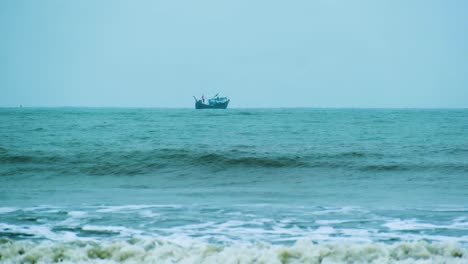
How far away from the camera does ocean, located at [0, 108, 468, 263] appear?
22.7 feet

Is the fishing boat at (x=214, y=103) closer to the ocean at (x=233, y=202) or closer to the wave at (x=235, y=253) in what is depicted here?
the ocean at (x=233, y=202)

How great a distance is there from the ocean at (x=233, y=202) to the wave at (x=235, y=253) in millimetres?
19

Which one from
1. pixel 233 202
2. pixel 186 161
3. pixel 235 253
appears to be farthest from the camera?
pixel 186 161

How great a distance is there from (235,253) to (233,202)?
5.23 m

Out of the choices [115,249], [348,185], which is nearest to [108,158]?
[348,185]

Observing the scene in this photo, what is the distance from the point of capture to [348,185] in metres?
15.4

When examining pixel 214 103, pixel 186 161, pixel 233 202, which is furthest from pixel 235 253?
pixel 214 103

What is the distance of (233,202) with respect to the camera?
11992 millimetres

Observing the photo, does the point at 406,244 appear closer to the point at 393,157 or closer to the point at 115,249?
the point at 115,249

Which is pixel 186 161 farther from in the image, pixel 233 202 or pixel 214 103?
pixel 214 103

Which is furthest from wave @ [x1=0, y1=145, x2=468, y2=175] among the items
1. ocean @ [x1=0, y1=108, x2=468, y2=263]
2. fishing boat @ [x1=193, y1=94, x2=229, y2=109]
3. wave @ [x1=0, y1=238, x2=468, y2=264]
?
fishing boat @ [x1=193, y1=94, x2=229, y2=109]

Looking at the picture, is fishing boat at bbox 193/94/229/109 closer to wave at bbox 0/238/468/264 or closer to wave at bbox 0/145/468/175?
wave at bbox 0/145/468/175

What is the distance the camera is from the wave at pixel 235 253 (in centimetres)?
652

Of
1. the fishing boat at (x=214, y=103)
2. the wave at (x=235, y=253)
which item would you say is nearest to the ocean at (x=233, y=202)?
the wave at (x=235, y=253)
